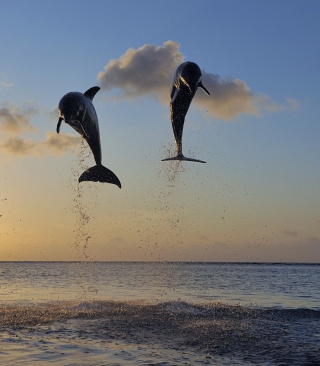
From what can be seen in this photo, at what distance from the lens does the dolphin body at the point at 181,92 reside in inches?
454

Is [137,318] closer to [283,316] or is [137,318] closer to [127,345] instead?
[127,345]

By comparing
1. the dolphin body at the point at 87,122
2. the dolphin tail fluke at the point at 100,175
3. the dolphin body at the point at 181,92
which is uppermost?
the dolphin body at the point at 181,92

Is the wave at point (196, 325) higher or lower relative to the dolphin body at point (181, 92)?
lower

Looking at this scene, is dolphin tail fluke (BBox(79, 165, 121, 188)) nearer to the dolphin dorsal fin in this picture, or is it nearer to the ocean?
the dolphin dorsal fin

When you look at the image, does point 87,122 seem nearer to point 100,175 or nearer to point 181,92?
point 181,92

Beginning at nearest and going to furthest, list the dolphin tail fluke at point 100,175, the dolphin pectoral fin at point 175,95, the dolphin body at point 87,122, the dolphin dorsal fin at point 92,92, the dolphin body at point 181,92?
the dolphin body at point 181,92 < the dolphin body at point 87,122 < the dolphin pectoral fin at point 175,95 < the dolphin dorsal fin at point 92,92 < the dolphin tail fluke at point 100,175

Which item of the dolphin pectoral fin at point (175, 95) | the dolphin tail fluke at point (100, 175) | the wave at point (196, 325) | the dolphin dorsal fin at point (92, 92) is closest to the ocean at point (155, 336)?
the wave at point (196, 325)

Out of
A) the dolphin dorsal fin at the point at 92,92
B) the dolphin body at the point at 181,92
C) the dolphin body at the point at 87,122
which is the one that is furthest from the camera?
the dolphin dorsal fin at the point at 92,92

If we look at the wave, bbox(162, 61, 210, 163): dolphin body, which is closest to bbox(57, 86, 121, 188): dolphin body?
bbox(162, 61, 210, 163): dolphin body

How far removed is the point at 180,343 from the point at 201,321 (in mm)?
3924

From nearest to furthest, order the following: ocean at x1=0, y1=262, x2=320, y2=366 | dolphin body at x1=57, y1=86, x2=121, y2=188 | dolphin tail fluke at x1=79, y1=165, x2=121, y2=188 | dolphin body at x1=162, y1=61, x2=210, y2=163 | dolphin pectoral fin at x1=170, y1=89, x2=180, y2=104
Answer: ocean at x1=0, y1=262, x2=320, y2=366, dolphin body at x1=162, y1=61, x2=210, y2=163, dolphin body at x1=57, y1=86, x2=121, y2=188, dolphin pectoral fin at x1=170, y1=89, x2=180, y2=104, dolphin tail fluke at x1=79, y1=165, x2=121, y2=188

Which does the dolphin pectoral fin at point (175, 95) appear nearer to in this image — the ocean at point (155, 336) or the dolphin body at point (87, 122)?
the dolphin body at point (87, 122)

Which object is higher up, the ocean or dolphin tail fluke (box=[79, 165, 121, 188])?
dolphin tail fluke (box=[79, 165, 121, 188])

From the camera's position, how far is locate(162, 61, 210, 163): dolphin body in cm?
1153
